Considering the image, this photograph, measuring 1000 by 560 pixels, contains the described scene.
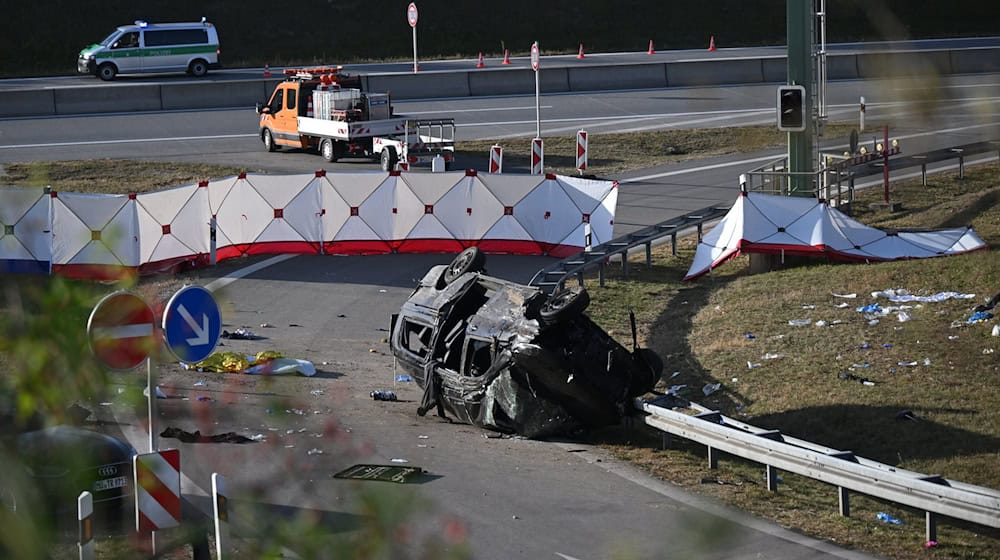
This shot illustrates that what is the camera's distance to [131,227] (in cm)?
2006

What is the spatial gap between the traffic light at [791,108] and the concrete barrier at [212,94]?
2635cm

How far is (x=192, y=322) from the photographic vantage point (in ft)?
25.9

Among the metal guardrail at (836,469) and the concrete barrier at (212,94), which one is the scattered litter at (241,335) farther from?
the concrete barrier at (212,94)

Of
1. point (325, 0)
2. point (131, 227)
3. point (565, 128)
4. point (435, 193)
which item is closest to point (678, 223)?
point (435, 193)

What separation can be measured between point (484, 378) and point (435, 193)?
10544 millimetres

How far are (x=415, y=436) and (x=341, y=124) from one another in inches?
776

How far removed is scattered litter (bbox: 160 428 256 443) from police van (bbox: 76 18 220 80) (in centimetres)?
3822

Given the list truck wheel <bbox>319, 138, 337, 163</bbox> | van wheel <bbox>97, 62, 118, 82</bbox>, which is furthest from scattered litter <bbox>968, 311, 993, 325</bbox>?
van wheel <bbox>97, 62, 118, 82</bbox>

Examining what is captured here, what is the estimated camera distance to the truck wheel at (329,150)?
105ft

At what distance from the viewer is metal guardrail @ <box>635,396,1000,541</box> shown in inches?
346

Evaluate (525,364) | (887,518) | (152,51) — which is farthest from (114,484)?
(152,51)

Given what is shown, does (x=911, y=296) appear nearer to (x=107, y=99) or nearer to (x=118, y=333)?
(x=118, y=333)

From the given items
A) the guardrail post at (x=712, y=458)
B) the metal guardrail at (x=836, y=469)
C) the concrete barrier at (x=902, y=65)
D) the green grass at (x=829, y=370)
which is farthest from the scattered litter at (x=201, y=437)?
the concrete barrier at (x=902, y=65)

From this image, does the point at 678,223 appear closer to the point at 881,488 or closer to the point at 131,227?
the point at 131,227
